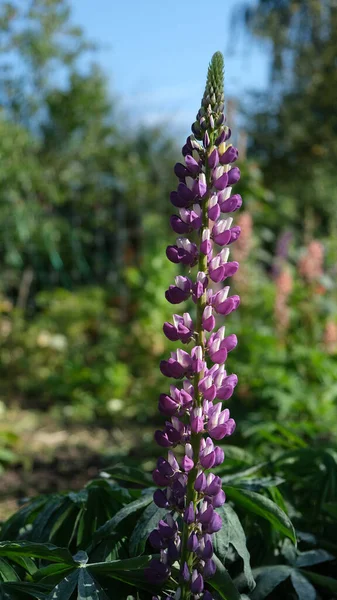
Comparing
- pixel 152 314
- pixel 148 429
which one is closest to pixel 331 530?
pixel 148 429

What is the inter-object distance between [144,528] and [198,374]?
1.29 ft

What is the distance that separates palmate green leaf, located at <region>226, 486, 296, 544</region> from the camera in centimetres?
150

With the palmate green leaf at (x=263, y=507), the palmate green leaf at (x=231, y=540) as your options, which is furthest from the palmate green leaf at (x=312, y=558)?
the palmate green leaf at (x=231, y=540)

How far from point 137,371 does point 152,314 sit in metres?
0.63

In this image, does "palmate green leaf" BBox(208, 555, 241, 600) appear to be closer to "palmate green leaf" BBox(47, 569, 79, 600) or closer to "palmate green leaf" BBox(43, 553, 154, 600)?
"palmate green leaf" BBox(43, 553, 154, 600)

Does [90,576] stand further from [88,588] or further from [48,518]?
[48,518]

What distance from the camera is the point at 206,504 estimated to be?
1.35m

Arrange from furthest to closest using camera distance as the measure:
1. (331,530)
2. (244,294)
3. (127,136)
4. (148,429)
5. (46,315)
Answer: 1. (127,136)
2. (46,315)
3. (244,294)
4. (148,429)
5. (331,530)

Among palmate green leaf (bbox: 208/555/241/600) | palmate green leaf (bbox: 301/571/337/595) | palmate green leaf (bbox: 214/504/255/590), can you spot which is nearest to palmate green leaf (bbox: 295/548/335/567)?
palmate green leaf (bbox: 301/571/337/595)

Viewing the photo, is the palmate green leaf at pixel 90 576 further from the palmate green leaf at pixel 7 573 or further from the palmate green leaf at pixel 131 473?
the palmate green leaf at pixel 131 473

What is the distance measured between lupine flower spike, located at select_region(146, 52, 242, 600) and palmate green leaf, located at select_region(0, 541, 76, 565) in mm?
182

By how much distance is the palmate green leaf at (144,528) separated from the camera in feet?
4.91

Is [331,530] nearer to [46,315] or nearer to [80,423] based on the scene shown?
[80,423]

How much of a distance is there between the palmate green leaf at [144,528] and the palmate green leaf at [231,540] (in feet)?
0.46
